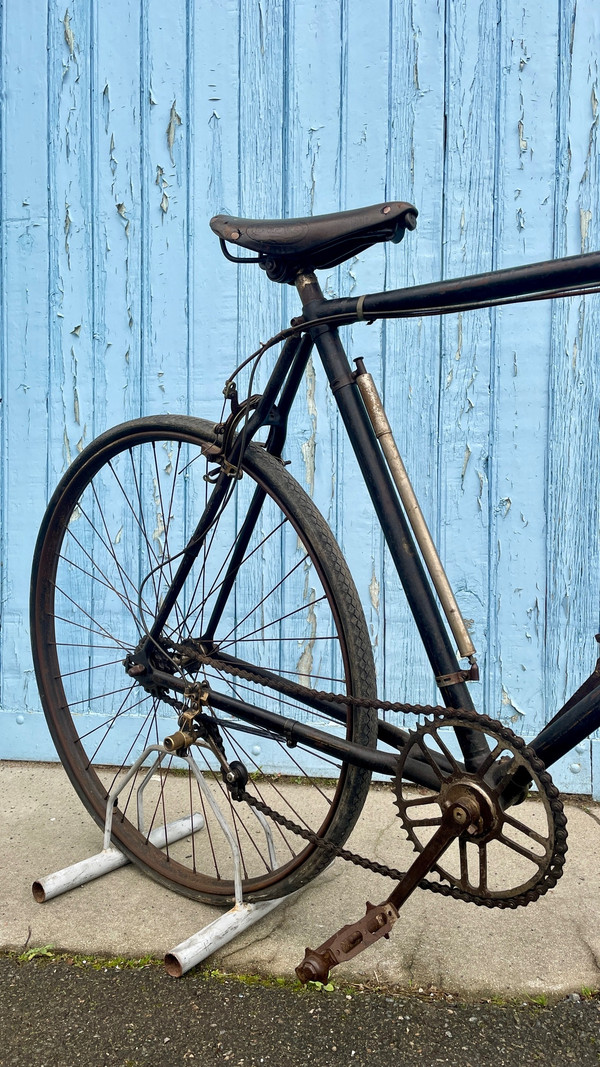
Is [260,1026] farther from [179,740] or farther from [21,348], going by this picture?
[21,348]

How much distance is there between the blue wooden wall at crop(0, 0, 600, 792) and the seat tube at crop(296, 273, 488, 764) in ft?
2.96

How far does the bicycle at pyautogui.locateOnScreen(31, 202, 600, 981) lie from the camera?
135cm

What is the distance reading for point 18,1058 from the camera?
4.47 feet

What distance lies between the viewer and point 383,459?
1517 millimetres

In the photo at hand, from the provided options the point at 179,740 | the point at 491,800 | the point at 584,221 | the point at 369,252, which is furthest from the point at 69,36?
the point at 491,800

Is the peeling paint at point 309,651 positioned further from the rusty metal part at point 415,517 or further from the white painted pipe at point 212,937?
the rusty metal part at point 415,517

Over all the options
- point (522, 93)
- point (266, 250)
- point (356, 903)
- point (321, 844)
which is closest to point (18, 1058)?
point (321, 844)

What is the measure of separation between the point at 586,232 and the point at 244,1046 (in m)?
2.18

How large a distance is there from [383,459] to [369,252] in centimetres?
113

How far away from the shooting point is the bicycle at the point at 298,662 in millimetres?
1347

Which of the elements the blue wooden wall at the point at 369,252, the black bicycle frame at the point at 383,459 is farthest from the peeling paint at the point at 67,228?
the black bicycle frame at the point at 383,459

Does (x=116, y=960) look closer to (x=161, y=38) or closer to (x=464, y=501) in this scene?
(x=464, y=501)

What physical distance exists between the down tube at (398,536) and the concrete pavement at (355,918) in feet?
1.60

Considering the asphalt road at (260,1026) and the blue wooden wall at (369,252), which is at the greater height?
the blue wooden wall at (369,252)
